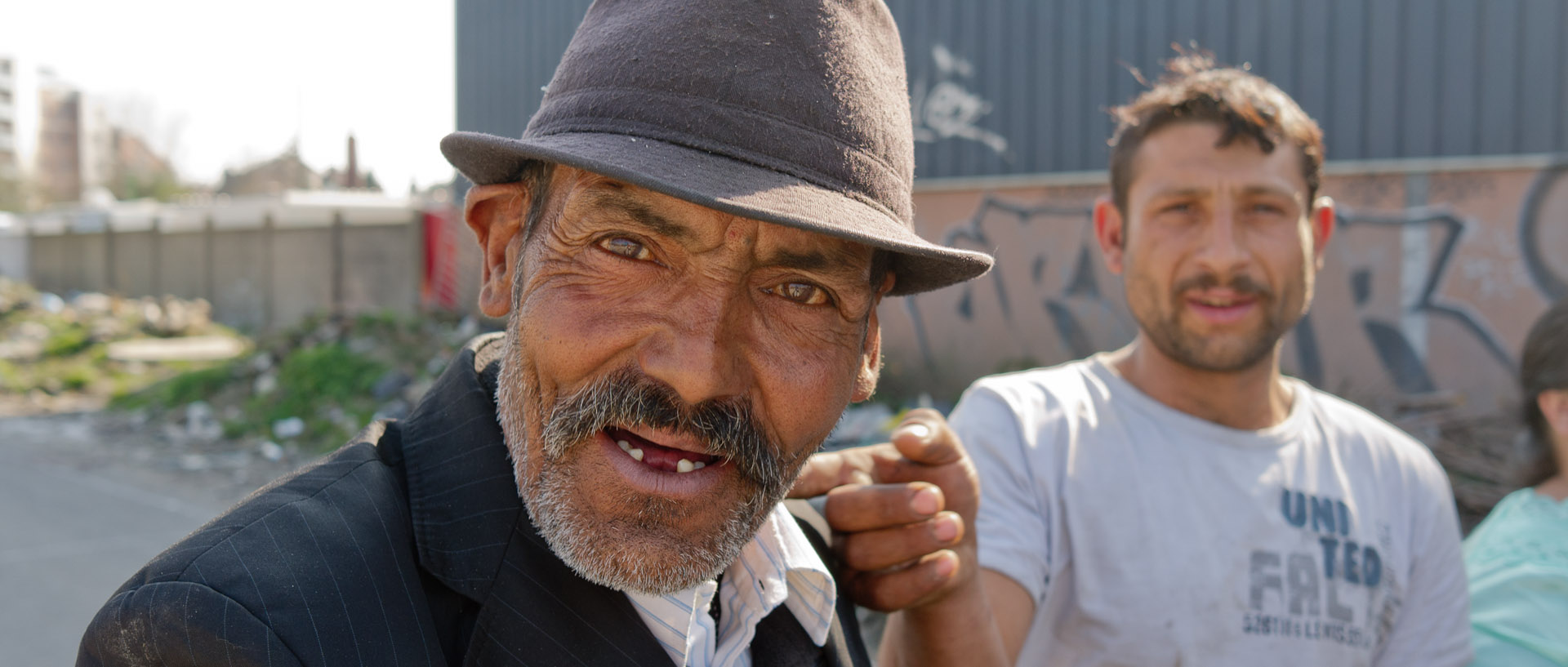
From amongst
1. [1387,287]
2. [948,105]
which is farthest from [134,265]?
[1387,287]

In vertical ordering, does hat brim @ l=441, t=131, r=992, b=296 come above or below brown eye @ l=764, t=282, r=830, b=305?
above

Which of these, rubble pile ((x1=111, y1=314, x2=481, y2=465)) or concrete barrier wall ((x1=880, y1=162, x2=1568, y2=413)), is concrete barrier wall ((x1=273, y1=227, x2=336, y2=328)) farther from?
concrete barrier wall ((x1=880, y1=162, x2=1568, y2=413))

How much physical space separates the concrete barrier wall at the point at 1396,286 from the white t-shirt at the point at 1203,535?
5487mm

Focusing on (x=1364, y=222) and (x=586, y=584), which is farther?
(x=1364, y=222)

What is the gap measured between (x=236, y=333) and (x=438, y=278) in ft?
17.5

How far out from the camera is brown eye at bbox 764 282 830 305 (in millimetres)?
1476

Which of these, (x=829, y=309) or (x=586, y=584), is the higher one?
(x=829, y=309)

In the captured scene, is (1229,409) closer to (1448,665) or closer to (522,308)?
(1448,665)

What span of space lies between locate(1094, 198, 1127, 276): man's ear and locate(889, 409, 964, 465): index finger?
0.97 m

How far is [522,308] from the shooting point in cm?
145

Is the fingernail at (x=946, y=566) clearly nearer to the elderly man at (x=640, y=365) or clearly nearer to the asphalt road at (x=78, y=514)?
the elderly man at (x=640, y=365)

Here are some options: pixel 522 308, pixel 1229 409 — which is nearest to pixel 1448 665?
pixel 1229 409

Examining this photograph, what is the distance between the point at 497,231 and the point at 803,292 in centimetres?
52

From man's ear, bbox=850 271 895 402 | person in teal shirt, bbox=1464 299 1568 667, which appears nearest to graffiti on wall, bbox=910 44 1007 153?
person in teal shirt, bbox=1464 299 1568 667
